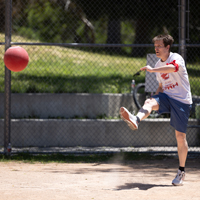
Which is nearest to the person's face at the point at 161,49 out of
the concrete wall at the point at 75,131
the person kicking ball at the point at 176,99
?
the person kicking ball at the point at 176,99

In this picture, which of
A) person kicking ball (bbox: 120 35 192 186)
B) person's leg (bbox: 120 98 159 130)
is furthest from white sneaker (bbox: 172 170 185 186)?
person's leg (bbox: 120 98 159 130)

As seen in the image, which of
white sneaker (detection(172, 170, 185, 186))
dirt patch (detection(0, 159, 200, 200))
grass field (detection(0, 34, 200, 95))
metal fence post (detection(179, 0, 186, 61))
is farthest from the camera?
grass field (detection(0, 34, 200, 95))

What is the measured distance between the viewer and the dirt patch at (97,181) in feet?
12.3

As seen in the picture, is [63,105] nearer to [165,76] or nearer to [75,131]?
[75,131]

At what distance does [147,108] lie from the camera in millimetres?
4156

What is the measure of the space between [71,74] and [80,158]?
3.94m

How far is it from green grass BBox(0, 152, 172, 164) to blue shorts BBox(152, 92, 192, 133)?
1.97 meters

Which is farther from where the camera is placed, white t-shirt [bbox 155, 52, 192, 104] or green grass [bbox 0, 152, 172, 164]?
green grass [bbox 0, 152, 172, 164]

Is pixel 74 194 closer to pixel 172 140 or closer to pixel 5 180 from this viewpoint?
pixel 5 180

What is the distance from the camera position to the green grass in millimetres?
5914

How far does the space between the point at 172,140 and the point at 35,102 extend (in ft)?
11.4

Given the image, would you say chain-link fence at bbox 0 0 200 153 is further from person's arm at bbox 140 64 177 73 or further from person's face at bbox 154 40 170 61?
person's arm at bbox 140 64 177 73

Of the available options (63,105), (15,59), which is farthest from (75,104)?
(15,59)

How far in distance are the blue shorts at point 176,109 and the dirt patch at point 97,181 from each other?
83 cm
